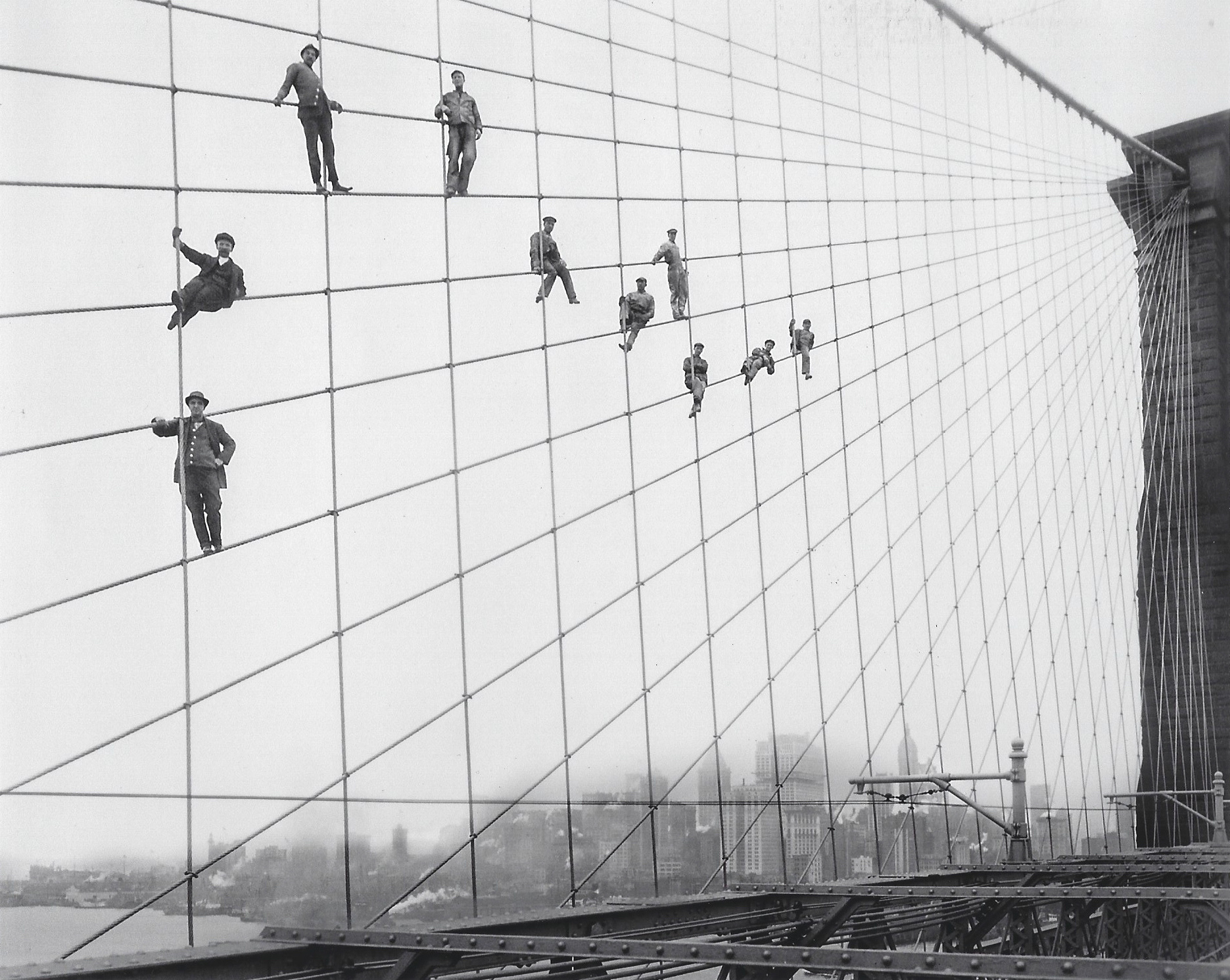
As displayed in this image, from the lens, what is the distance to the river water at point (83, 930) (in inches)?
297

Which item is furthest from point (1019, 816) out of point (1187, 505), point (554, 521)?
point (1187, 505)

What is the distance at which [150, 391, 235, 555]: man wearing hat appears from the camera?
812cm

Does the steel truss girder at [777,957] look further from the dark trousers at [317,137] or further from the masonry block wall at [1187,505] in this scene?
the masonry block wall at [1187,505]

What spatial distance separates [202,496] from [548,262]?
4517 millimetres

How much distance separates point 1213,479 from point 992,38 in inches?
279

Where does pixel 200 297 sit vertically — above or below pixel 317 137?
below

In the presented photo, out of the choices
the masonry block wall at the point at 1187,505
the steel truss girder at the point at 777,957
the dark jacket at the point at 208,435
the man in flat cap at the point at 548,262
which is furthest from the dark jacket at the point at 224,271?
the masonry block wall at the point at 1187,505

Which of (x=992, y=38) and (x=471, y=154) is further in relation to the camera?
(x=992, y=38)

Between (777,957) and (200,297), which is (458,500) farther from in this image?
(777,957)

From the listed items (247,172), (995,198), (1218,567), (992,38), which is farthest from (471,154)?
(1218,567)

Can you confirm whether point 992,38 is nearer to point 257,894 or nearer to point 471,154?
point 471,154

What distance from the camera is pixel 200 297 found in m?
8.50

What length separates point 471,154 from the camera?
11000 millimetres

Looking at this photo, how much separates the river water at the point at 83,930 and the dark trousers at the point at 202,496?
6.59 ft
